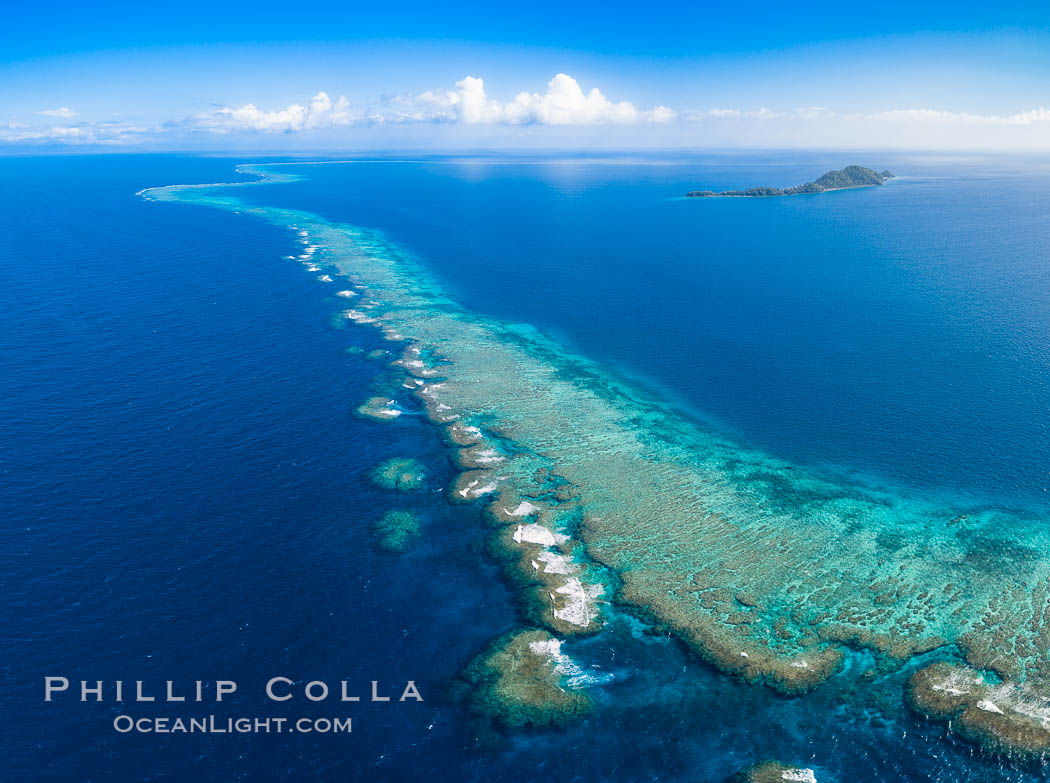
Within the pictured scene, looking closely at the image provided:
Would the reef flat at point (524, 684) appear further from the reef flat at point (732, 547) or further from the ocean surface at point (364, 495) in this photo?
the reef flat at point (732, 547)

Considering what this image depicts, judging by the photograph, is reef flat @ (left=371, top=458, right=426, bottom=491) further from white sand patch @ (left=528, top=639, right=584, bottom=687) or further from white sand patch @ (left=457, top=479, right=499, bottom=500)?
white sand patch @ (left=528, top=639, right=584, bottom=687)

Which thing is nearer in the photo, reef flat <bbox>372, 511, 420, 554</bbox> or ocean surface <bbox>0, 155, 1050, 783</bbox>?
ocean surface <bbox>0, 155, 1050, 783</bbox>

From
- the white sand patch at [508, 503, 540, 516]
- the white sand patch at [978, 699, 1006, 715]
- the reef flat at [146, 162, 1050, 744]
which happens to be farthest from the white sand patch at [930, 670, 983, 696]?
the white sand patch at [508, 503, 540, 516]

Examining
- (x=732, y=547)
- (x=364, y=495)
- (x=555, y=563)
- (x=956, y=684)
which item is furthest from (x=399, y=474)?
(x=956, y=684)

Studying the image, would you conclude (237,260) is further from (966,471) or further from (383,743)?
(966,471)

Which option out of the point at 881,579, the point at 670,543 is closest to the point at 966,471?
the point at 881,579

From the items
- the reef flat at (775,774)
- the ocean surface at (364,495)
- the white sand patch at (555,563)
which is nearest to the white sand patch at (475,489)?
the ocean surface at (364,495)

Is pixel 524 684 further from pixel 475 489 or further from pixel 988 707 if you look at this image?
pixel 988 707
